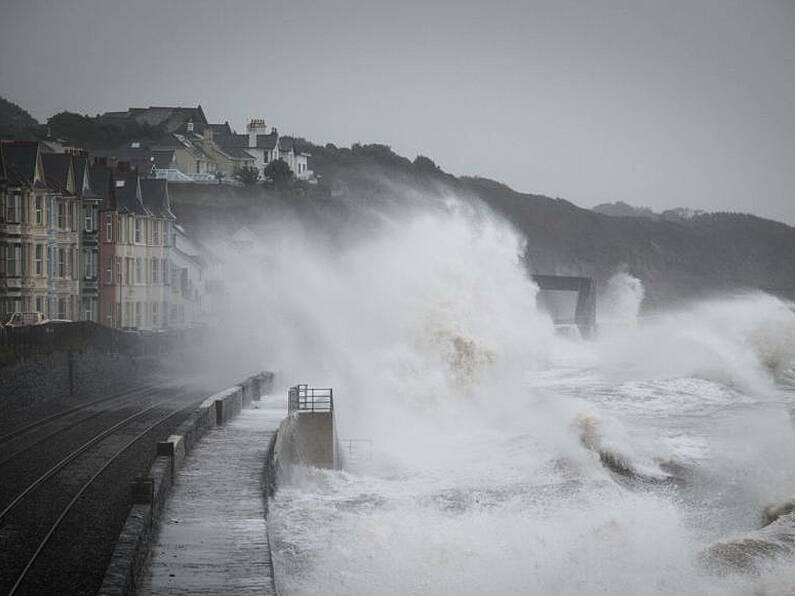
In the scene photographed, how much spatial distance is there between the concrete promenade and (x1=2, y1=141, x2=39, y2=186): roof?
20.0 metres

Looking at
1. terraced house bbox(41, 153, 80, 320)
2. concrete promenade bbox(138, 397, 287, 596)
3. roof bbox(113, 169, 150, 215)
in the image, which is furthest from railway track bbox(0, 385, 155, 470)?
roof bbox(113, 169, 150, 215)

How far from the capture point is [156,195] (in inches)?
2411

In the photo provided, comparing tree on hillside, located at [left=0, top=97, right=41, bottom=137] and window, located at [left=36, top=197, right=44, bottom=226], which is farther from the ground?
tree on hillside, located at [left=0, top=97, right=41, bottom=137]

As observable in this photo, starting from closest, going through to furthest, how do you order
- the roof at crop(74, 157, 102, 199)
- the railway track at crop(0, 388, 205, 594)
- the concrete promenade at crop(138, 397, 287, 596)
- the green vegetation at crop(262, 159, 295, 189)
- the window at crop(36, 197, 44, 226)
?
the concrete promenade at crop(138, 397, 287, 596)
the railway track at crop(0, 388, 205, 594)
the window at crop(36, 197, 44, 226)
the roof at crop(74, 157, 102, 199)
the green vegetation at crop(262, 159, 295, 189)

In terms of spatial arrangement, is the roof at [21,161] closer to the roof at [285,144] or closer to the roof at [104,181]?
the roof at [104,181]

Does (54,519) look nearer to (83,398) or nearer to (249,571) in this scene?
(249,571)

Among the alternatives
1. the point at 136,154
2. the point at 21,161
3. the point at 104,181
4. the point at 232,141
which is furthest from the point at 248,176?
the point at 21,161

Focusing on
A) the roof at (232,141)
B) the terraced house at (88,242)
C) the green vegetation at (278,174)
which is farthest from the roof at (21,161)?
the roof at (232,141)

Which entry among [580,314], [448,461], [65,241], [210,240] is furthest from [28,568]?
[580,314]

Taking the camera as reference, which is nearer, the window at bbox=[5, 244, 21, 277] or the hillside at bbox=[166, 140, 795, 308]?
the window at bbox=[5, 244, 21, 277]

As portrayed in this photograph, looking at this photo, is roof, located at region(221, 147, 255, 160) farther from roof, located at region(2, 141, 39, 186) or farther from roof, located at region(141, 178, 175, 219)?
roof, located at region(2, 141, 39, 186)

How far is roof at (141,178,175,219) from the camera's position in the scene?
60.2 meters

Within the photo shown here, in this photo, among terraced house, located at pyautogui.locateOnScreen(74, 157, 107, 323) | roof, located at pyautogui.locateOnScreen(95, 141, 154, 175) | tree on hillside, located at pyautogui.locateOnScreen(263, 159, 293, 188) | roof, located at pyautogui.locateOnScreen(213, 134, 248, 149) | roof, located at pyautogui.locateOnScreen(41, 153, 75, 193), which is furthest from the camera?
roof, located at pyautogui.locateOnScreen(213, 134, 248, 149)

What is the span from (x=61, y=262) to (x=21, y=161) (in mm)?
5690
